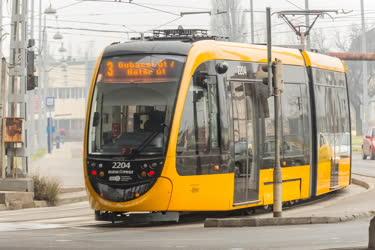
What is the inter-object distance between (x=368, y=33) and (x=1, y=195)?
266 ft

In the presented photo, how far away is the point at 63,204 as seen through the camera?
96.2 ft

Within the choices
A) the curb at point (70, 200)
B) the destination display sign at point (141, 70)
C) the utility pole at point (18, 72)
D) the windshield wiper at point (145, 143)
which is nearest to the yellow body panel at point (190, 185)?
the destination display sign at point (141, 70)

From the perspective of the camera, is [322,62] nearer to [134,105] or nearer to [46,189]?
[134,105]

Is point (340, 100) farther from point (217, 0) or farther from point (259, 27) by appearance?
point (259, 27)

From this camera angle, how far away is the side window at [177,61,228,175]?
57.4 ft

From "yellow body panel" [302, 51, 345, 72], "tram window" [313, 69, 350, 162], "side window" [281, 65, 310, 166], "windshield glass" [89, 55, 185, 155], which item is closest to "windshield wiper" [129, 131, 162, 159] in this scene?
"windshield glass" [89, 55, 185, 155]

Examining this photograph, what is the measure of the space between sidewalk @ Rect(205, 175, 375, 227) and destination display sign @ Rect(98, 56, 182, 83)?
2.90 meters

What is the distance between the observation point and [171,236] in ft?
50.2

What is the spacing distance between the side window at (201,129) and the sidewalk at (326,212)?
3.60 feet

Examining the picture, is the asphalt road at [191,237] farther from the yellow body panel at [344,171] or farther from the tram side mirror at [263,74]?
the yellow body panel at [344,171]

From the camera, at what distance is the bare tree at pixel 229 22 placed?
211 ft

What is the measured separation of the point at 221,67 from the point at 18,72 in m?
9.10

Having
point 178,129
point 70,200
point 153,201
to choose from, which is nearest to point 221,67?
point 178,129

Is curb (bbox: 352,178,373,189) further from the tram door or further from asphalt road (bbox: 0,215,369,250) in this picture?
A: asphalt road (bbox: 0,215,369,250)
